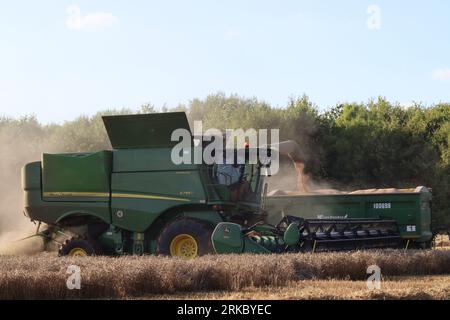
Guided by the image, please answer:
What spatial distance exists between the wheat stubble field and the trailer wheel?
2.07 metres

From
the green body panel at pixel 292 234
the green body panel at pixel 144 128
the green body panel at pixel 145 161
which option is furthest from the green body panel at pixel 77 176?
the green body panel at pixel 292 234

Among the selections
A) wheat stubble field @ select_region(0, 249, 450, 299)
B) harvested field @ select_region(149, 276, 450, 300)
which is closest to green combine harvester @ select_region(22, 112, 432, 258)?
wheat stubble field @ select_region(0, 249, 450, 299)

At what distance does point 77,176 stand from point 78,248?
5.21 feet

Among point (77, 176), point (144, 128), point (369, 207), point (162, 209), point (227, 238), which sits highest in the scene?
point (144, 128)

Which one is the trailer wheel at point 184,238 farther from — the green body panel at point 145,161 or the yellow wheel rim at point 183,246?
the green body panel at point 145,161

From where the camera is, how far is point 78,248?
615 inches

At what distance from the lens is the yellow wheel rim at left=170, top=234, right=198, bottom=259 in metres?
14.4

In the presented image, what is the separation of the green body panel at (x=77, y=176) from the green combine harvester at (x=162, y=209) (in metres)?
0.02

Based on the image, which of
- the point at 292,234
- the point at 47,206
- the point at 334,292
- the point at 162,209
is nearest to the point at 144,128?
the point at 162,209

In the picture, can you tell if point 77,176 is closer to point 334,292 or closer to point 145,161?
point 145,161

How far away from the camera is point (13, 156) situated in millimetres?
26172
